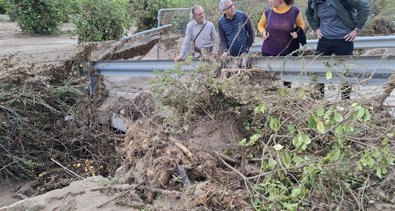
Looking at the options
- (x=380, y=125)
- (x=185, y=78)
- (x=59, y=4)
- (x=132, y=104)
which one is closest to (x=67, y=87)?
(x=132, y=104)

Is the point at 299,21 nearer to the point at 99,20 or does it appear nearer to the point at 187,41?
the point at 187,41

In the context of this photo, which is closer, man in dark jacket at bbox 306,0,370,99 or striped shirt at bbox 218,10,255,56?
man in dark jacket at bbox 306,0,370,99

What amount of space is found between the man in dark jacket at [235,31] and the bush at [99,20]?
4679mm

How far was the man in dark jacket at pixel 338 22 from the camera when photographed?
5023 mm

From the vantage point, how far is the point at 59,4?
59.1 feet

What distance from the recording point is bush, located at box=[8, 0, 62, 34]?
1675 centimetres

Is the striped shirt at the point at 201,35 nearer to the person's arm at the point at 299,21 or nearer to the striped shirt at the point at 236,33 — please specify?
the striped shirt at the point at 236,33

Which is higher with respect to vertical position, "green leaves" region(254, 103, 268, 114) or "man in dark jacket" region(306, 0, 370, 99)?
"man in dark jacket" region(306, 0, 370, 99)

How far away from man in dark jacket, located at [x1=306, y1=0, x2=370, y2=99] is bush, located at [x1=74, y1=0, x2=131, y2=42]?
19.1 ft

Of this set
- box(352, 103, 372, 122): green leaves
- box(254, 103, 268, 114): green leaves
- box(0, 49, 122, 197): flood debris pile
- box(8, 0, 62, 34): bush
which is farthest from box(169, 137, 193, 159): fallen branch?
box(8, 0, 62, 34): bush

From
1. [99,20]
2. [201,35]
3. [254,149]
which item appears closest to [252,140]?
[254,149]

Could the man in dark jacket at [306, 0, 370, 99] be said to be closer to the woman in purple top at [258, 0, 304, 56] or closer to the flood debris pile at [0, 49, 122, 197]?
the woman in purple top at [258, 0, 304, 56]

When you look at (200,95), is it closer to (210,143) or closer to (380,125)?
(210,143)

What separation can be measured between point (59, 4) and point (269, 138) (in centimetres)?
1598
